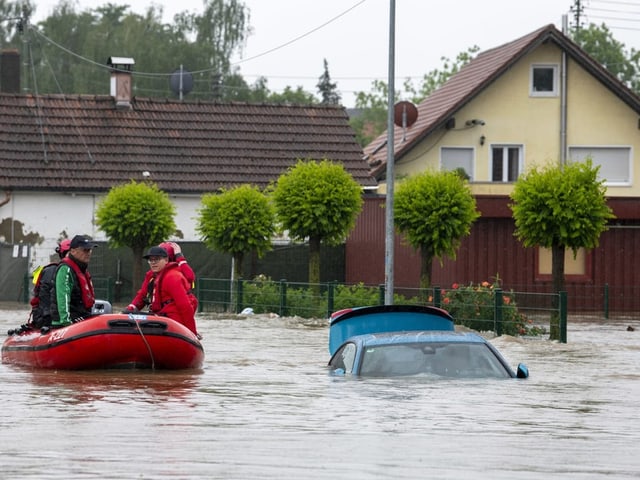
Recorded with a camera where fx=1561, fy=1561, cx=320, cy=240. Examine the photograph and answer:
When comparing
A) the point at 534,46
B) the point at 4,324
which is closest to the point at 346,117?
the point at 534,46

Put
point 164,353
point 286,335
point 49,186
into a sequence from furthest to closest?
point 49,186 → point 286,335 → point 164,353

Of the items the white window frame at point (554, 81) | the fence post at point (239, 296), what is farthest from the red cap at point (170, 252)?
the white window frame at point (554, 81)

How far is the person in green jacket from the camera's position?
63.2 feet

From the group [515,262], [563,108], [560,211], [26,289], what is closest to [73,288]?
[560,211]

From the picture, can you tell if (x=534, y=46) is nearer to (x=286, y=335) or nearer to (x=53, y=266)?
(x=286, y=335)

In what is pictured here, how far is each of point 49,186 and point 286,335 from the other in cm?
1682

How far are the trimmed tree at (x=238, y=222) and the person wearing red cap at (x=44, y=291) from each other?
16808 millimetres

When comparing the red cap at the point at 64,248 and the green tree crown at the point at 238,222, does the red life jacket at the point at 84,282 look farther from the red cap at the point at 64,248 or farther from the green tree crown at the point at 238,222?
the green tree crown at the point at 238,222

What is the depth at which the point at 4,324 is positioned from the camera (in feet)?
105

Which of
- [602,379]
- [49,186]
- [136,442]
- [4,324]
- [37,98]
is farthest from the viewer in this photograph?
[37,98]

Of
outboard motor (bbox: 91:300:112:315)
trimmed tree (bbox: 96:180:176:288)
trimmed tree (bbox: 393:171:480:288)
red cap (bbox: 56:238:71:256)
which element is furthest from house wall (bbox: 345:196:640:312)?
red cap (bbox: 56:238:71:256)

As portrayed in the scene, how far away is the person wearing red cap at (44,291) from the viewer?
1961 cm

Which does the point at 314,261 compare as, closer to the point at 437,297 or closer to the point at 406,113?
the point at 437,297

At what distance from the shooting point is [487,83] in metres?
46.5
